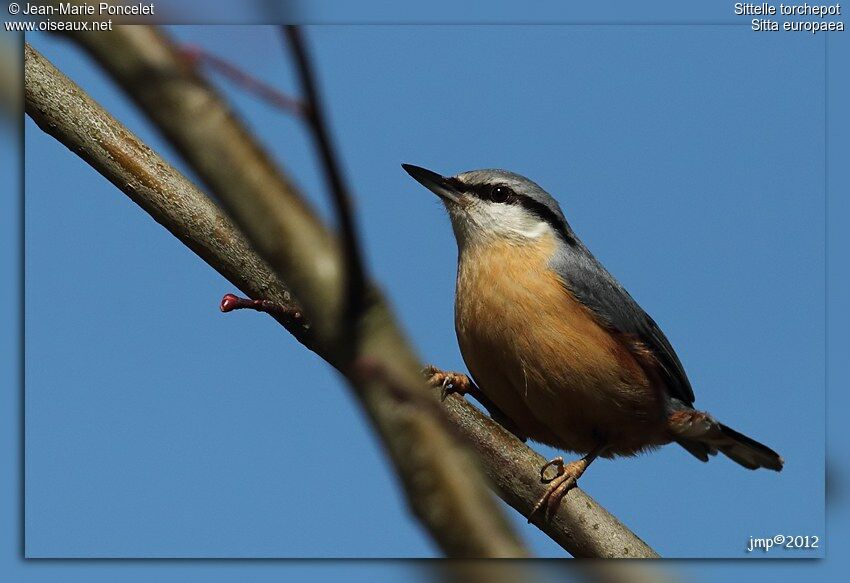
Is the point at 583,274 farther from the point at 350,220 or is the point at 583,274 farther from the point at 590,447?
the point at 350,220

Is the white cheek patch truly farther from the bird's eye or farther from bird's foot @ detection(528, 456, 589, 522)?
bird's foot @ detection(528, 456, 589, 522)

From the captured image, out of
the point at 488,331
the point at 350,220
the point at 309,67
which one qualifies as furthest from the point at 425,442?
the point at 488,331

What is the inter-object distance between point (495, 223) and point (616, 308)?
781 millimetres

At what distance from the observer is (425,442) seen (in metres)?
1.29

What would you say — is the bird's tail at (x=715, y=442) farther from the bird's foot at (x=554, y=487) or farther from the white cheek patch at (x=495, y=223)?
the white cheek patch at (x=495, y=223)

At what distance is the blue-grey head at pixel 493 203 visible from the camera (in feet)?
17.8

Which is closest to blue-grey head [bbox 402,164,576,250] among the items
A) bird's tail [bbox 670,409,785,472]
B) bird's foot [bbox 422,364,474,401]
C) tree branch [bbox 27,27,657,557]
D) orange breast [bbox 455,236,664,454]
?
orange breast [bbox 455,236,664,454]

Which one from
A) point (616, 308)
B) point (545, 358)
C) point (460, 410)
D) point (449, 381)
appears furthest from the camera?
point (616, 308)

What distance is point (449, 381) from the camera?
5074mm

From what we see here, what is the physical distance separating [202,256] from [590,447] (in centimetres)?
235

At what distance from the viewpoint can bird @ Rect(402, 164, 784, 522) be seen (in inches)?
193

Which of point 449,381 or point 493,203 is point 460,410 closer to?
point 449,381

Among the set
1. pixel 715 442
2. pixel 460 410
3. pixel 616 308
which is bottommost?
pixel 715 442

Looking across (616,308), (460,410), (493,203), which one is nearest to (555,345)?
(616,308)
